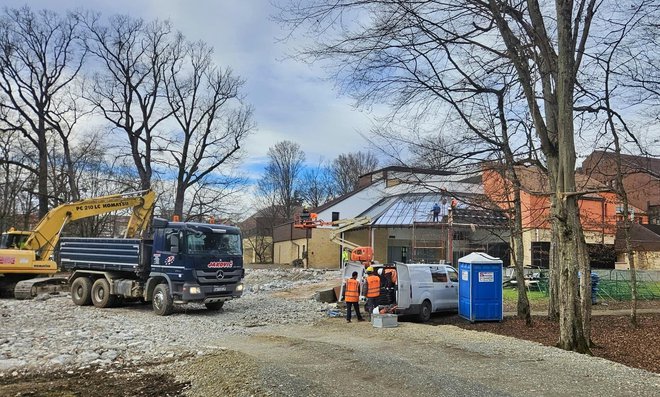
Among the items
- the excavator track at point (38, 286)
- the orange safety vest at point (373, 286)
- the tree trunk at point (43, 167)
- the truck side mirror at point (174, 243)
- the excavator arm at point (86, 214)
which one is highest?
the tree trunk at point (43, 167)

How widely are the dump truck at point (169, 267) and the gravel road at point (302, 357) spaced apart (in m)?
0.93

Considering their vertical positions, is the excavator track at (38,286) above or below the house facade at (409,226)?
below

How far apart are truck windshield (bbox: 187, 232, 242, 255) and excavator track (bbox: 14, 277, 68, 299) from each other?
9594 millimetres

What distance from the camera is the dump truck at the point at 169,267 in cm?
1812

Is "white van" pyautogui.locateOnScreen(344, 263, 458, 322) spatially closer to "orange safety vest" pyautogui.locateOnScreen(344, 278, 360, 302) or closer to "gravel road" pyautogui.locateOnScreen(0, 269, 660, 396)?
"orange safety vest" pyautogui.locateOnScreen(344, 278, 360, 302)

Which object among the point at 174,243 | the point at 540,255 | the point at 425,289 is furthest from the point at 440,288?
the point at 540,255

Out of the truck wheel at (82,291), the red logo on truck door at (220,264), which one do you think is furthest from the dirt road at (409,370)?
the truck wheel at (82,291)

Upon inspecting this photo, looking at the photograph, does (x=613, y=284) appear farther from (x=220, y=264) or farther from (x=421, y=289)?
(x=220, y=264)

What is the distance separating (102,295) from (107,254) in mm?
1636

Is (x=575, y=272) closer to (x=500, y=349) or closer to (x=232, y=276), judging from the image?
(x=500, y=349)

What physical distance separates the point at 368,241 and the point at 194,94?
19.6m

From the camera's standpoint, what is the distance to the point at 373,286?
56.4 feet

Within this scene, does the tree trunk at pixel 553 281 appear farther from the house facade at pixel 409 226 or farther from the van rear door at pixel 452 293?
the van rear door at pixel 452 293

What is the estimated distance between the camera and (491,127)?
16.8 metres
